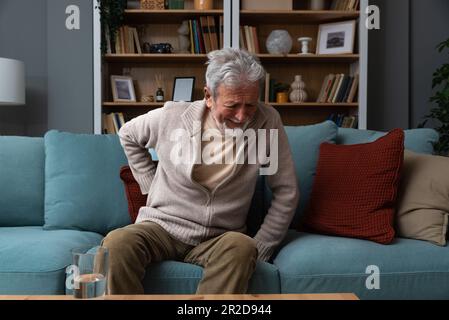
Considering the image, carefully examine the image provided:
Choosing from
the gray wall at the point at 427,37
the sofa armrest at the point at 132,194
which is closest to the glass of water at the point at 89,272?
the sofa armrest at the point at 132,194

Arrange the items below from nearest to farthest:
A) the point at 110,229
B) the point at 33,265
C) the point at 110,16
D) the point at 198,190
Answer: the point at 33,265 < the point at 198,190 < the point at 110,229 < the point at 110,16

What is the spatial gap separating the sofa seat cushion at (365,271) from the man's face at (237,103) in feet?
1.62

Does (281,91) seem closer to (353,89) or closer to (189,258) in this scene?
(353,89)

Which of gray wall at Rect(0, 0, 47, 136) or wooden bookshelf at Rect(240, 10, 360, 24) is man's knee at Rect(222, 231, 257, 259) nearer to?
wooden bookshelf at Rect(240, 10, 360, 24)

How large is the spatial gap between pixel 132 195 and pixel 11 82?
2.04 meters

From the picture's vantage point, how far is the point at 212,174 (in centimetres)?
184

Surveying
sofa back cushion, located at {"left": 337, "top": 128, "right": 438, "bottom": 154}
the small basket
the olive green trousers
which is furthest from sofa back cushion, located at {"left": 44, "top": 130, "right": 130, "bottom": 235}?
the small basket

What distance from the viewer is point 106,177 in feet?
7.21

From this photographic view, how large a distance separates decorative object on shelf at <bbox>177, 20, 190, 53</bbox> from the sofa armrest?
2336 millimetres

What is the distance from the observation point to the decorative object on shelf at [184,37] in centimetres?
417

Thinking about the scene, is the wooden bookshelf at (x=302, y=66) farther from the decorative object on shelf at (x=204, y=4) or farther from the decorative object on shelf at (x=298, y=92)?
the decorative object on shelf at (x=204, y=4)

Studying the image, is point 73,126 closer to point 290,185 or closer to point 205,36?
point 205,36

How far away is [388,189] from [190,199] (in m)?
0.71

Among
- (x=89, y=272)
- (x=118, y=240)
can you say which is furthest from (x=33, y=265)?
(x=89, y=272)
